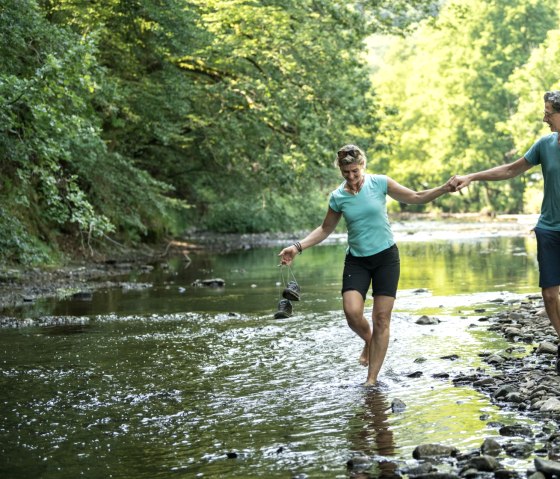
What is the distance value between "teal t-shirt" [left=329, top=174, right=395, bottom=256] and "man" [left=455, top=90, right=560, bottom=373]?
1.41 meters

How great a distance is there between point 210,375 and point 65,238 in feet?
58.5

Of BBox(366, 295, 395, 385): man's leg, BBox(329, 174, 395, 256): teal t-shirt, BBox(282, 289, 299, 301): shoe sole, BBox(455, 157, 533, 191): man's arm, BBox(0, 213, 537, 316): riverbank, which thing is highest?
BBox(455, 157, 533, 191): man's arm

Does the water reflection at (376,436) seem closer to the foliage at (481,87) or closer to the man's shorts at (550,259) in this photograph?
the man's shorts at (550,259)

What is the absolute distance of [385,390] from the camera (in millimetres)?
A: 9008

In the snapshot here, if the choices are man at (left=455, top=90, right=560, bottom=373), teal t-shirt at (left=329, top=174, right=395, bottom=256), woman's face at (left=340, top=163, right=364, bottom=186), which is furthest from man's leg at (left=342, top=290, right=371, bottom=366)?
man at (left=455, top=90, right=560, bottom=373)

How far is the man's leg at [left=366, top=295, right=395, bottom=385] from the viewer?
9.19m

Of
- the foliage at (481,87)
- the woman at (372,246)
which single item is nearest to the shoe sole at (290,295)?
the woman at (372,246)

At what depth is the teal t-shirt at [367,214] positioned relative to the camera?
9.12 metres

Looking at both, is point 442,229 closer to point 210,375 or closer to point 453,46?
point 453,46

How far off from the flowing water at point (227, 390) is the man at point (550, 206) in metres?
1.29

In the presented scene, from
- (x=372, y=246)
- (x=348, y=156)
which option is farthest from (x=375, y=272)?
(x=348, y=156)

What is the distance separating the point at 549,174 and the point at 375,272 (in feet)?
6.19

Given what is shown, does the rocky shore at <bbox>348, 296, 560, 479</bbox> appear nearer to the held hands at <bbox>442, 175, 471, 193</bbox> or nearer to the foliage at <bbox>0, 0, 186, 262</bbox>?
the held hands at <bbox>442, 175, 471, 193</bbox>

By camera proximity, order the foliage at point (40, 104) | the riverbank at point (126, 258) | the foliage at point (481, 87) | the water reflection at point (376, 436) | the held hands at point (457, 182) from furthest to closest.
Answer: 1. the foliage at point (481, 87)
2. the riverbank at point (126, 258)
3. the foliage at point (40, 104)
4. the held hands at point (457, 182)
5. the water reflection at point (376, 436)
